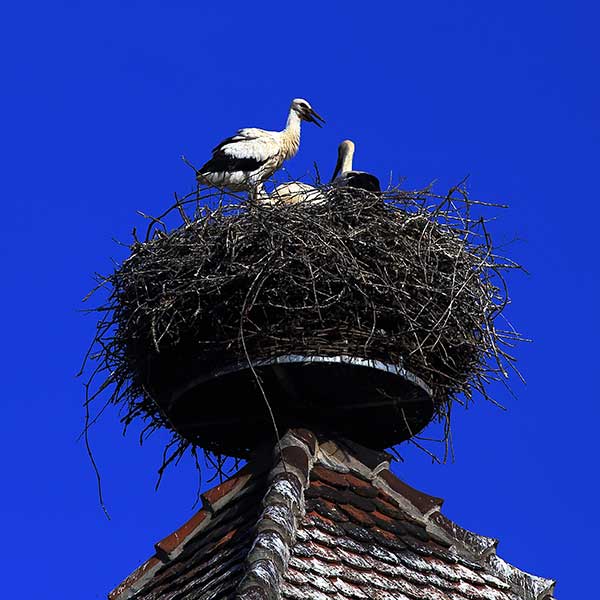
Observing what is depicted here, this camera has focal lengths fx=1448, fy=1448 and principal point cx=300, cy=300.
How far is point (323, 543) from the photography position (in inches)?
255

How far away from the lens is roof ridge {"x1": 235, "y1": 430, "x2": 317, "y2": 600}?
18.7 ft

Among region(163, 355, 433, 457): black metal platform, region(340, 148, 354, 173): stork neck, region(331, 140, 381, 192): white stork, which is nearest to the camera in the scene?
region(163, 355, 433, 457): black metal platform

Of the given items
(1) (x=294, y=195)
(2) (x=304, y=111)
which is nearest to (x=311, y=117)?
(2) (x=304, y=111)

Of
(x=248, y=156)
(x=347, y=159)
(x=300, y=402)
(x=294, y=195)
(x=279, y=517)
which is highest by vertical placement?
(x=248, y=156)

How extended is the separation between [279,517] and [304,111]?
7.79m

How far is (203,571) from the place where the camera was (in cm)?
651

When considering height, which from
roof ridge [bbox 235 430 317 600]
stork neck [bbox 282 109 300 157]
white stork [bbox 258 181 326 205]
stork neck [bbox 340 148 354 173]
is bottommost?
roof ridge [bbox 235 430 317 600]

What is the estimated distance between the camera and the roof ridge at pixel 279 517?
569cm

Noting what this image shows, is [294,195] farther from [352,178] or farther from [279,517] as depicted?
[279,517]

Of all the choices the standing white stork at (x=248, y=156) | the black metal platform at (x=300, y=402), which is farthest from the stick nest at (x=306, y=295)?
the standing white stork at (x=248, y=156)

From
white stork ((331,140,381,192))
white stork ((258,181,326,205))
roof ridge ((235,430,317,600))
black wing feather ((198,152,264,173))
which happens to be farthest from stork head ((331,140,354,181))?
roof ridge ((235,430,317,600))

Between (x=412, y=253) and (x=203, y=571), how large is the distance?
8.08ft

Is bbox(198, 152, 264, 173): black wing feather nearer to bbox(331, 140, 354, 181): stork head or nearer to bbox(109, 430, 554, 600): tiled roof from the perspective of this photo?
bbox(331, 140, 354, 181): stork head

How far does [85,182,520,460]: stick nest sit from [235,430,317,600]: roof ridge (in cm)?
50
